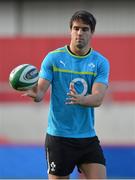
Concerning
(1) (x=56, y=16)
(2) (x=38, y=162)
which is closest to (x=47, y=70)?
(2) (x=38, y=162)

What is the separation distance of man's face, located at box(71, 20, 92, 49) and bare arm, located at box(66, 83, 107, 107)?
13.4 inches

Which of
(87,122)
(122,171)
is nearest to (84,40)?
(87,122)

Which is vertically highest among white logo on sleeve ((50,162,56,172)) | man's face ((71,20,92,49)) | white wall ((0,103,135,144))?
man's face ((71,20,92,49))

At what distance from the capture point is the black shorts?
19.7ft

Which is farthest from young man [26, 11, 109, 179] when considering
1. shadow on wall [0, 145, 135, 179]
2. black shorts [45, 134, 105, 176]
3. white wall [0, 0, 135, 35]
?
white wall [0, 0, 135, 35]

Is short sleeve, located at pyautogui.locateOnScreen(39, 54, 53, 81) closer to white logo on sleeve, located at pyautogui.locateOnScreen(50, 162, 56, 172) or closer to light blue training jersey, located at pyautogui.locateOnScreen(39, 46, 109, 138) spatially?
light blue training jersey, located at pyautogui.locateOnScreen(39, 46, 109, 138)

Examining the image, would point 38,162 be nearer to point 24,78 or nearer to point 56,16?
point 24,78

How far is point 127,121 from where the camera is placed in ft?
49.9

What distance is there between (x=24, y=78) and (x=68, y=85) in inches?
14.1

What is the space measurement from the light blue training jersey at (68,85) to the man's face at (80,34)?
0.45 ft

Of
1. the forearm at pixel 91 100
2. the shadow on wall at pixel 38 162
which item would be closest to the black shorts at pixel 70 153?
the forearm at pixel 91 100

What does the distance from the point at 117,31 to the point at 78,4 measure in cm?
161

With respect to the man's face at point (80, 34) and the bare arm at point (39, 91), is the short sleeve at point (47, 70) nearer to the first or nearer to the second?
the bare arm at point (39, 91)

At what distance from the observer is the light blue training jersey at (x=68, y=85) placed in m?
5.96
